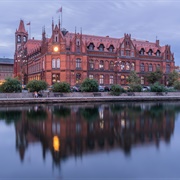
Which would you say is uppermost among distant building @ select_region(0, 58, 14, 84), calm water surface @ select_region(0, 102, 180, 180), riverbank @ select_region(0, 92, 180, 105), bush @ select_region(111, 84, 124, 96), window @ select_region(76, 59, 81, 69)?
distant building @ select_region(0, 58, 14, 84)

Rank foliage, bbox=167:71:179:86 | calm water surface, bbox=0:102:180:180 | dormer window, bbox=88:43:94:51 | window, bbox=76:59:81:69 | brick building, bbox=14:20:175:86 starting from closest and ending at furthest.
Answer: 1. calm water surface, bbox=0:102:180:180
2. brick building, bbox=14:20:175:86
3. window, bbox=76:59:81:69
4. dormer window, bbox=88:43:94:51
5. foliage, bbox=167:71:179:86

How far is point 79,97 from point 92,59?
77.2 ft

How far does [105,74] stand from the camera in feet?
238

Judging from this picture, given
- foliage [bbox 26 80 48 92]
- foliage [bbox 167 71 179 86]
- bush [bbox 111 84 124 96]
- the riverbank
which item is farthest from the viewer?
foliage [bbox 167 71 179 86]

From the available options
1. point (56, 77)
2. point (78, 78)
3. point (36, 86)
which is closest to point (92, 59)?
point (78, 78)

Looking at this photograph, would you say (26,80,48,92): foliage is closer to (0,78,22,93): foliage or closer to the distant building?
(0,78,22,93): foliage

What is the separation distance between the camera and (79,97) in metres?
49.8

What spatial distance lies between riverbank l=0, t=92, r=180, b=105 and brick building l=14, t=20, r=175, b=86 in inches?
612

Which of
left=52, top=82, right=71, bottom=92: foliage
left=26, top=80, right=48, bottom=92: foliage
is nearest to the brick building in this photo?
left=52, top=82, right=71, bottom=92: foliage

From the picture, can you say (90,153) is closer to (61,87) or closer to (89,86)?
(61,87)

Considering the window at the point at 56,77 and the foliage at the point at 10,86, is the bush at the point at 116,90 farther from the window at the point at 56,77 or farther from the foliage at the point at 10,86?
the foliage at the point at 10,86

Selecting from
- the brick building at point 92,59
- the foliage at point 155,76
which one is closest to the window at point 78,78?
the brick building at point 92,59

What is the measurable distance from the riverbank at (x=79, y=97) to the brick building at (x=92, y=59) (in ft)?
51.0

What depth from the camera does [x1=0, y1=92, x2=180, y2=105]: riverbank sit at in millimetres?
45406
